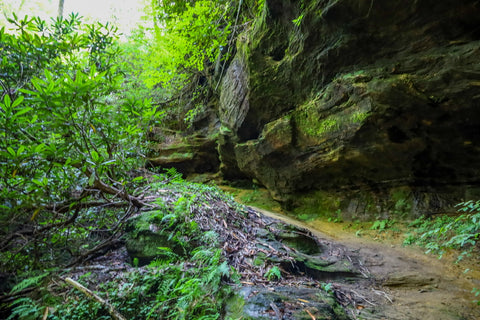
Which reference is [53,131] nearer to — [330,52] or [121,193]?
[121,193]

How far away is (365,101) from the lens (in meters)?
5.57

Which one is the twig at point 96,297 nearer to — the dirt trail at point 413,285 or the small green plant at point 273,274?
the small green plant at point 273,274

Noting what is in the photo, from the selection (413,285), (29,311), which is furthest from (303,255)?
(29,311)

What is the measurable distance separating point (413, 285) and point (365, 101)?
402cm

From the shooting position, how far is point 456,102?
4.86 metres

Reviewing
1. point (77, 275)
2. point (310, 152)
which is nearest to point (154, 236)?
point (77, 275)

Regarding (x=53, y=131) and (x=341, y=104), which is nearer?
(x=53, y=131)

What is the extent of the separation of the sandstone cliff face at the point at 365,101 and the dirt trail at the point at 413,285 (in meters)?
2.04

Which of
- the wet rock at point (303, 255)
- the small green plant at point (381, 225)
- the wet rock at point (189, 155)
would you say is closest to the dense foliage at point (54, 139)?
the wet rock at point (303, 255)

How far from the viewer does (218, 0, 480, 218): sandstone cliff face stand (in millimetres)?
4855

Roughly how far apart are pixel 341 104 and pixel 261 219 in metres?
3.84

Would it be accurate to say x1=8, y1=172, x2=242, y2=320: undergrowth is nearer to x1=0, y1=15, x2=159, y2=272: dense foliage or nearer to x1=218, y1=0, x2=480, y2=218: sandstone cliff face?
x1=0, y1=15, x2=159, y2=272: dense foliage

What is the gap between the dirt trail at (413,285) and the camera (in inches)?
104

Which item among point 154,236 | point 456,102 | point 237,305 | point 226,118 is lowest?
point 237,305
